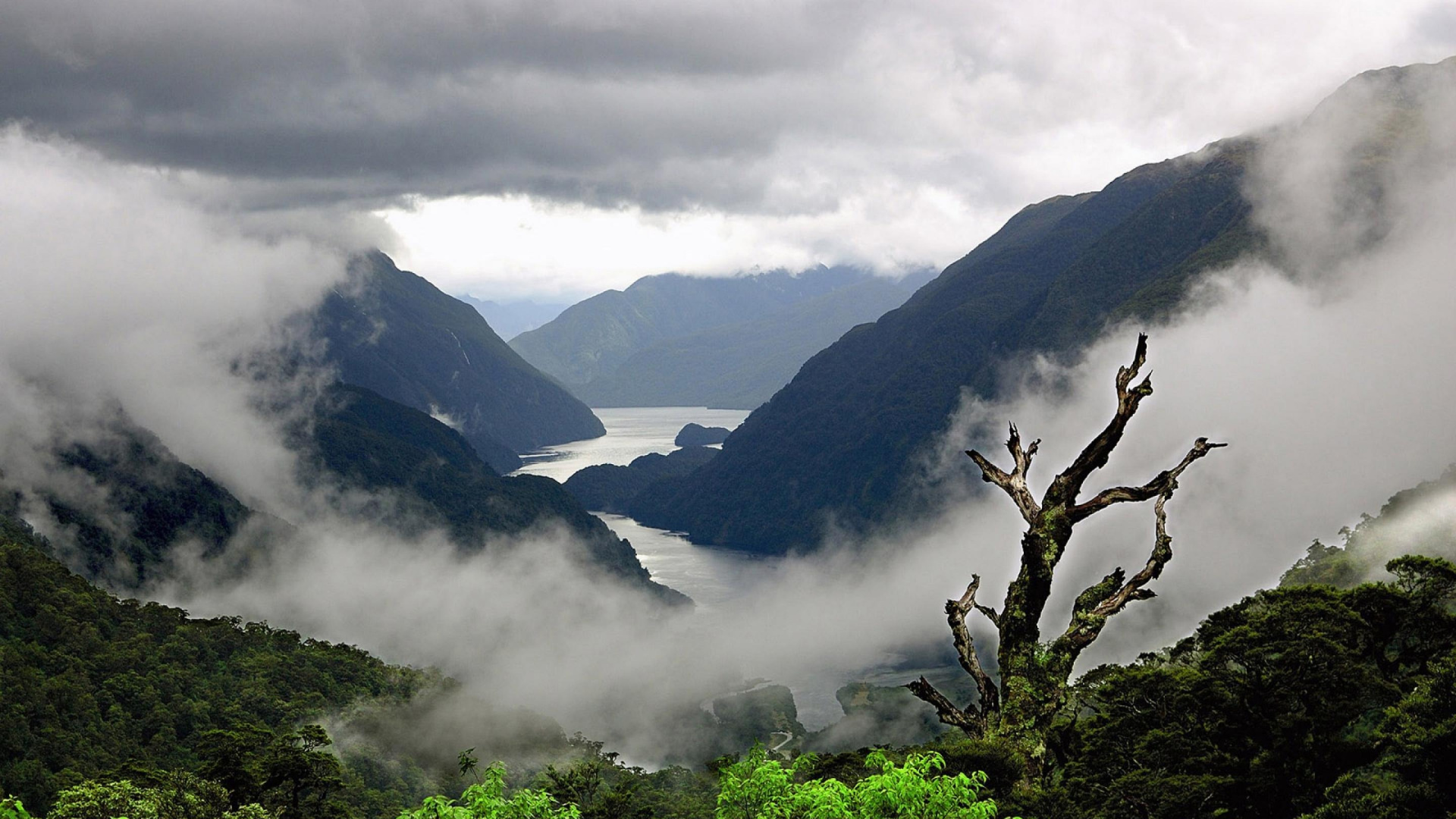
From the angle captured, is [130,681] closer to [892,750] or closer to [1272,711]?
[892,750]

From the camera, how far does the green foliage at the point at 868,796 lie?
13555 mm

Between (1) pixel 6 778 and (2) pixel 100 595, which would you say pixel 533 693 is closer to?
(2) pixel 100 595

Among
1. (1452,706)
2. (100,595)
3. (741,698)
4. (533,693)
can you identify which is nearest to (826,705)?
(741,698)

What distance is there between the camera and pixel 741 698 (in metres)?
183

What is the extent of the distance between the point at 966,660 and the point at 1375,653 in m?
22.7

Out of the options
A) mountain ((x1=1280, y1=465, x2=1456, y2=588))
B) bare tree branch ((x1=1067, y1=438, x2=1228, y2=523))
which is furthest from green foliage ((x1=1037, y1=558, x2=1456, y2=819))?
mountain ((x1=1280, y1=465, x2=1456, y2=588))

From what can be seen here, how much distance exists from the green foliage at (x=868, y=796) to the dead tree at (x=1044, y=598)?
92cm

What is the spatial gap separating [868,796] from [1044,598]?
170 inches

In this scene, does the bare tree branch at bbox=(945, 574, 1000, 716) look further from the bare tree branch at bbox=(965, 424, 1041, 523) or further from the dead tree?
the bare tree branch at bbox=(965, 424, 1041, 523)

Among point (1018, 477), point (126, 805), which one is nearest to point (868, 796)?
point (1018, 477)

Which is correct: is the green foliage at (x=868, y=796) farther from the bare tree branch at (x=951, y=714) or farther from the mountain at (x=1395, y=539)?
the mountain at (x=1395, y=539)

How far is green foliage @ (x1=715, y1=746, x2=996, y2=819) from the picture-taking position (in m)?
13.6

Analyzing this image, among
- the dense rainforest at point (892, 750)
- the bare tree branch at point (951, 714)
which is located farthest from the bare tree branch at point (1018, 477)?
the dense rainforest at point (892, 750)

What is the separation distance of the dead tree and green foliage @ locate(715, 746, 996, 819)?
3.02 ft
